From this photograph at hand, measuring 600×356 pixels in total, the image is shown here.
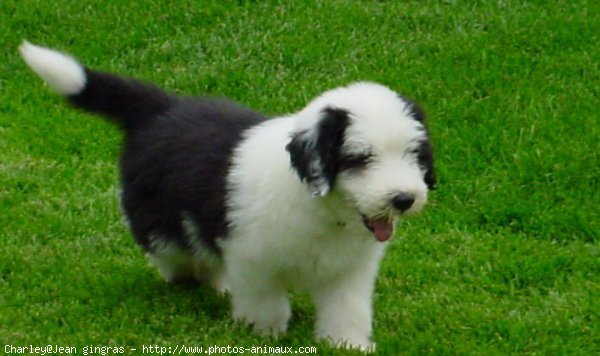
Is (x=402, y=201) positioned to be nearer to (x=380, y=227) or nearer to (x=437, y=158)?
(x=380, y=227)

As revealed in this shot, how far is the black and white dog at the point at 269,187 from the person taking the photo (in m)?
5.00

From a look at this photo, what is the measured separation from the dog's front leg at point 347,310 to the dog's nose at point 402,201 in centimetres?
71

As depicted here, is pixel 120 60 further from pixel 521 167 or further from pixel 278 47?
pixel 521 167

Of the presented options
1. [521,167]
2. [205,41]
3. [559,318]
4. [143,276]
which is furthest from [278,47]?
[559,318]

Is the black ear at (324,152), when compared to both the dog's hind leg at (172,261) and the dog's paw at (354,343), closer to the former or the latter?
the dog's paw at (354,343)

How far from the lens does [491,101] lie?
8.96m

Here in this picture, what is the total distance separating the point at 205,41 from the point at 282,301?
499cm

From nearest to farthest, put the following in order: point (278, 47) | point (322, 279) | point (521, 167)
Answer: point (322, 279) < point (521, 167) < point (278, 47)

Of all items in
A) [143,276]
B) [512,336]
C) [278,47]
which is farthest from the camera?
[278,47]

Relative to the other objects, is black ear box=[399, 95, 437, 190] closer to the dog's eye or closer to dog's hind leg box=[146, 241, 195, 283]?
the dog's eye

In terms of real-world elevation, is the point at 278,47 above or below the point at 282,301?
below

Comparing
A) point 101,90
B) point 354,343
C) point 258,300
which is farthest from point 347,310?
point 101,90

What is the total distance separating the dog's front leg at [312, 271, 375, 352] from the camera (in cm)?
551

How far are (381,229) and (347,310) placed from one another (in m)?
0.55
